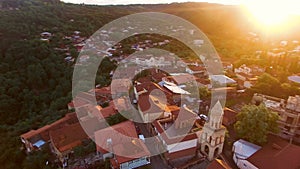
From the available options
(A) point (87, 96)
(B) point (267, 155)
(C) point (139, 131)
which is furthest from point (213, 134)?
(A) point (87, 96)

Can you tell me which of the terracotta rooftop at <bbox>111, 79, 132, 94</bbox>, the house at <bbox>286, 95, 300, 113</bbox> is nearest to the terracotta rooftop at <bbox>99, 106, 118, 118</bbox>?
the terracotta rooftop at <bbox>111, 79, 132, 94</bbox>

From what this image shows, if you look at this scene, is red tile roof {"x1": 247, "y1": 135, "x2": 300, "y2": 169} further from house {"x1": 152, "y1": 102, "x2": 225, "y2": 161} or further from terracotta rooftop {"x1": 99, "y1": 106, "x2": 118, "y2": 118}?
terracotta rooftop {"x1": 99, "y1": 106, "x2": 118, "y2": 118}

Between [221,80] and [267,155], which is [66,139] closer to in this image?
[267,155]

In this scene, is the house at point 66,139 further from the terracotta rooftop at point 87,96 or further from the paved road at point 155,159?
the paved road at point 155,159

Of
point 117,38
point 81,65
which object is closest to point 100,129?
point 81,65

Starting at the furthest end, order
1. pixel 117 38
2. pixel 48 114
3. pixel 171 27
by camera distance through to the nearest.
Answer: pixel 171 27 < pixel 117 38 < pixel 48 114

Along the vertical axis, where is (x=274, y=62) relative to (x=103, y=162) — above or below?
above

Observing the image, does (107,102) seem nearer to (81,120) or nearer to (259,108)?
(81,120)
